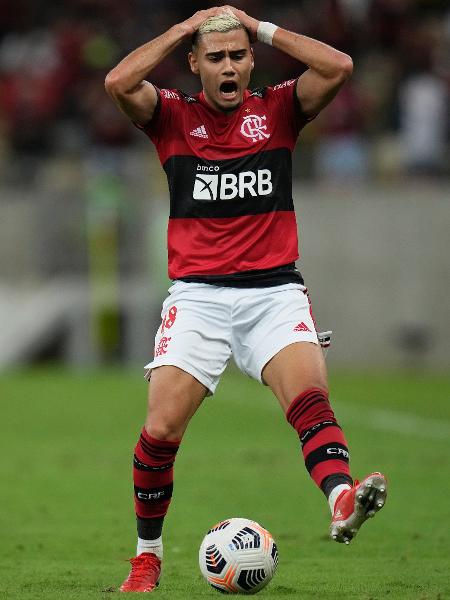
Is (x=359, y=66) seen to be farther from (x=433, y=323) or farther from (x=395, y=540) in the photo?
(x=395, y=540)

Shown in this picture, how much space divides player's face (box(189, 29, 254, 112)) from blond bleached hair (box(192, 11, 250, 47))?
19mm

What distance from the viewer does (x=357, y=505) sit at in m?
5.64

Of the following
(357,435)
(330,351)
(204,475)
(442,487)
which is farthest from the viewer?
(330,351)

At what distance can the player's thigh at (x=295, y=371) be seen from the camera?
6.35 meters

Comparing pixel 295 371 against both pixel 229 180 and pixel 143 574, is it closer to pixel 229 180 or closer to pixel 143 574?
pixel 229 180

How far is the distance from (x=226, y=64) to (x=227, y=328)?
1.23 metres

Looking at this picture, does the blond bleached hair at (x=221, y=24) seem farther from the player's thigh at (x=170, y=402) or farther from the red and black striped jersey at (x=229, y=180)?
the player's thigh at (x=170, y=402)

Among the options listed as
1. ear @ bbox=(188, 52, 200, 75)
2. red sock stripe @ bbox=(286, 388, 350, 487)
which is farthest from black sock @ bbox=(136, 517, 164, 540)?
ear @ bbox=(188, 52, 200, 75)

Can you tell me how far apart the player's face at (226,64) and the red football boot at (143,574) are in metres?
2.14

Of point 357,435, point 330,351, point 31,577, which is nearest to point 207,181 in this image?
point 31,577

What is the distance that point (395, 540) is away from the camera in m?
8.05

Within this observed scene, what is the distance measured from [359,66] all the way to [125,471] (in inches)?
502

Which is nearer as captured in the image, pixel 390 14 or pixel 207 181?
pixel 207 181

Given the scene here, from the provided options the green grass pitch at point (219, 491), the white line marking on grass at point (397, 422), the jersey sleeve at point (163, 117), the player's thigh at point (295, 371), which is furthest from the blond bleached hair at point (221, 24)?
the white line marking on grass at point (397, 422)
